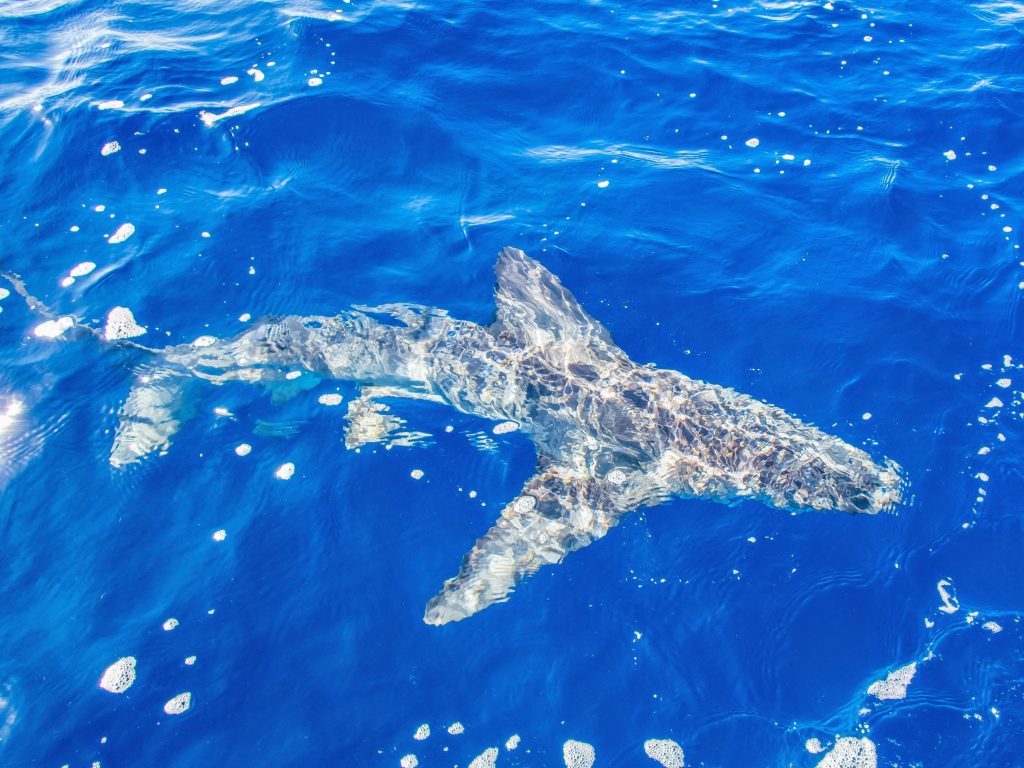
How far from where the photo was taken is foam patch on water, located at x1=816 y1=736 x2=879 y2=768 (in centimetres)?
779

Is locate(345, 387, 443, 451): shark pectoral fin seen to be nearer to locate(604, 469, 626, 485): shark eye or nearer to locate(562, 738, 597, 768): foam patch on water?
locate(604, 469, 626, 485): shark eye

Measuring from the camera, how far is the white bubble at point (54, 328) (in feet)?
37.1

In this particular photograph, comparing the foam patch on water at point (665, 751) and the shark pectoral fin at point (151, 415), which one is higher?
the shark pectoral fin at point (151, 415)

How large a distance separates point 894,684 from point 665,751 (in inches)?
102

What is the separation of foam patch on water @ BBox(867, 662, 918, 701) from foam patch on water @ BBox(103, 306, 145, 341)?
10446 mm

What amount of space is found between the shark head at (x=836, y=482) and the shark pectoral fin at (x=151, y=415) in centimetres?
786

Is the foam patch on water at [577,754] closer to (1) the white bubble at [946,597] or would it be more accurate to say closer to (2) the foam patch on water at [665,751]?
(2) the foam patch on water at [665,751]

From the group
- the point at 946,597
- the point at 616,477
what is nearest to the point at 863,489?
the point at 946,597

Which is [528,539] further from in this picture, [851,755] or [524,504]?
[851,755]

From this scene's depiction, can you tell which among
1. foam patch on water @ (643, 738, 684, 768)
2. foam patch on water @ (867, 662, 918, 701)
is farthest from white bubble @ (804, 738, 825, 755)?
foam patch on water @ (643, 738, 684, 768)

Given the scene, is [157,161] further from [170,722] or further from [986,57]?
[986,57]

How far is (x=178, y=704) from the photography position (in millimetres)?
8141

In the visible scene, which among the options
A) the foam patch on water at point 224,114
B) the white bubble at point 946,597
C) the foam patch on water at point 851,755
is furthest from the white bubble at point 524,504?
the foam patch on water at point 224,114

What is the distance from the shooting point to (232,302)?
11945mm
